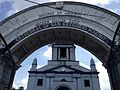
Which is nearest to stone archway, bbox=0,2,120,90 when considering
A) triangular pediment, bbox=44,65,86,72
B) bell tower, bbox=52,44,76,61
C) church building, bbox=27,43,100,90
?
church building, bbox=27,43,100,90

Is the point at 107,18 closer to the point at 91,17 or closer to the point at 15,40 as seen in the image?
the point at 91,17

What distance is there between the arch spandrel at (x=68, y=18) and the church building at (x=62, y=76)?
1068 inches

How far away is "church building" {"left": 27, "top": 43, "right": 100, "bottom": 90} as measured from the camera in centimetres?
3375

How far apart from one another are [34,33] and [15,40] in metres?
1.11

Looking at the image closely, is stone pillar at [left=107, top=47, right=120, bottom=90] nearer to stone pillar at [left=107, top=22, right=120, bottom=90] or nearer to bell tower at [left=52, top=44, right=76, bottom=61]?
stone pillar at [left=107, top=22, right=120, bottom=90]

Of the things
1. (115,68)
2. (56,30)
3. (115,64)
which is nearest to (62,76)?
(56,30)

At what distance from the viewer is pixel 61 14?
792cm

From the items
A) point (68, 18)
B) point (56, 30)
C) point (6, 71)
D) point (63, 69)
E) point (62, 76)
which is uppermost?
point (63, 69)

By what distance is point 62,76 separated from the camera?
34.8 metres

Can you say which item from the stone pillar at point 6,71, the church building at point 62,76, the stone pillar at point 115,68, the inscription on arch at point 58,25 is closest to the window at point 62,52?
the church building at point 62,76

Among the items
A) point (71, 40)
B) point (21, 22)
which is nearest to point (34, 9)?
point (21, 22)

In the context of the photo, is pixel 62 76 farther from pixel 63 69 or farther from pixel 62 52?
pixel 62 52

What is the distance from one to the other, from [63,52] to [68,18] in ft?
108

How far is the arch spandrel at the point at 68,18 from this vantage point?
7070 millimetres
